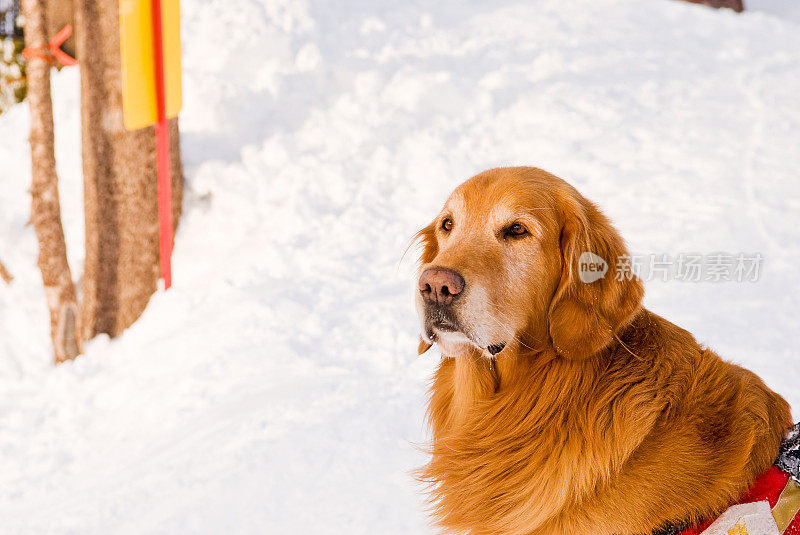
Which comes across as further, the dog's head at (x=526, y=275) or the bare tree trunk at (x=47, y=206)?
the bare tree trunk at (x=47, y=206)

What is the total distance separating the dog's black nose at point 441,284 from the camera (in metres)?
2.13

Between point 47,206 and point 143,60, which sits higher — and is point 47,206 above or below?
below

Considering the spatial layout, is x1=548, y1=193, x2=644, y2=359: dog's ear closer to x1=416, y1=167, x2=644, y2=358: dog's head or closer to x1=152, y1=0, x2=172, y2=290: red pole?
x1=416, y1=167, x2=644, y2=358: dog's head

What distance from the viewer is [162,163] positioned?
490cm

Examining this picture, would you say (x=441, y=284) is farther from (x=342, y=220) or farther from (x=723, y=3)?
(x=723, y=3)

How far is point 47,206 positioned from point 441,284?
3987mm

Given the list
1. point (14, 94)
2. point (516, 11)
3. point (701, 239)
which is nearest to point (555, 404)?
point (701, 239)

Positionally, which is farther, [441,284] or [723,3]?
[723,3]

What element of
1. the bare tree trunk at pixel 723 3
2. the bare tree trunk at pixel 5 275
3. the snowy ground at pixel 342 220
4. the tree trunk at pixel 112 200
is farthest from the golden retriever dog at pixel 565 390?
the bare tree trunk at pixel 723 3

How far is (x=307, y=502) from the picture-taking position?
3.42m

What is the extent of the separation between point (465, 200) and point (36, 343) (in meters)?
4.07

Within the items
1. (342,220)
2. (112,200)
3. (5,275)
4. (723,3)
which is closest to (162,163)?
(112,200)

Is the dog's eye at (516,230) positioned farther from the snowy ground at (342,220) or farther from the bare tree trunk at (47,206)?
the bare tree trunk at (47,206)

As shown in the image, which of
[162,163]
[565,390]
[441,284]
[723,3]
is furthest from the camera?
[723,3]
